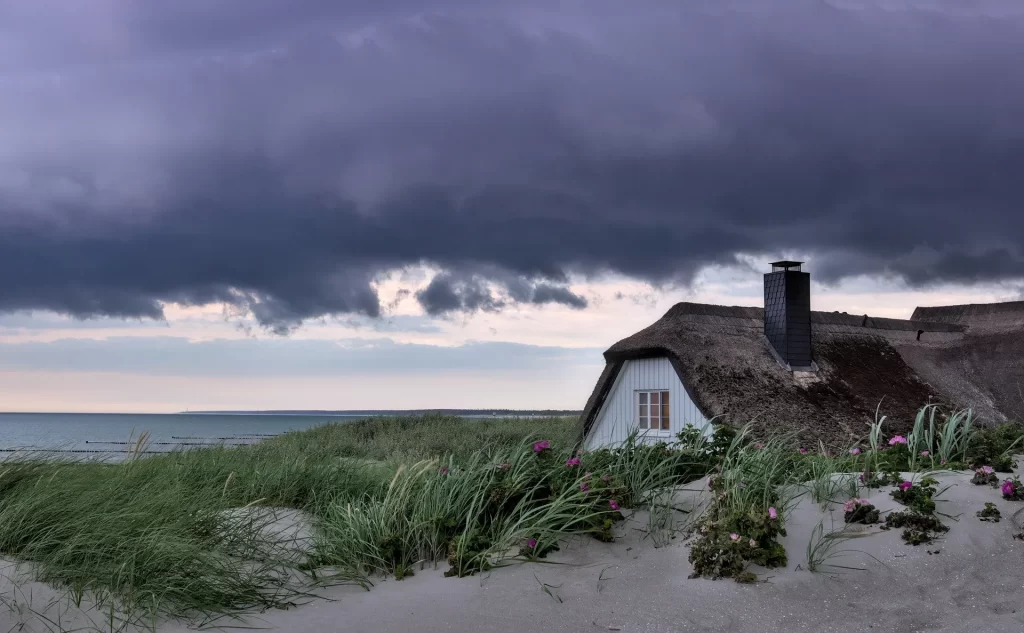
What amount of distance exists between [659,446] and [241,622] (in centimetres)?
395

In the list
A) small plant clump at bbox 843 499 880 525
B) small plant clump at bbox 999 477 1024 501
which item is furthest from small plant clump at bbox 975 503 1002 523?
small plant clump at bbox 843 499 880 525

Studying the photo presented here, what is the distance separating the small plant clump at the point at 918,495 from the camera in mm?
6023

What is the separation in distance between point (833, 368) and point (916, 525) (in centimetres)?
1047

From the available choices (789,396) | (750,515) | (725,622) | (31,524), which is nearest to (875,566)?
(750,515)

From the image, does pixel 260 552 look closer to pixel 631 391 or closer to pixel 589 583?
pixel 589 583

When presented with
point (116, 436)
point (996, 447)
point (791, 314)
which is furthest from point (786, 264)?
point (116, 436)

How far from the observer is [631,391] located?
53.9ft

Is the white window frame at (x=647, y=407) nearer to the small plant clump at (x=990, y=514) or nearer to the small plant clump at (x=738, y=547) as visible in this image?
the small plant clump at (x=990, y=514)

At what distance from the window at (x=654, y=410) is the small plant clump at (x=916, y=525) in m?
9.37

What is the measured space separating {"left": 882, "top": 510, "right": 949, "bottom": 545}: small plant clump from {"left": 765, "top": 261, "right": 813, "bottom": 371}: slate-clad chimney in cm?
998

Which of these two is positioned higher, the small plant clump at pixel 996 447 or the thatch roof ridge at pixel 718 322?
the thatch roof ridge at pixel 718 322

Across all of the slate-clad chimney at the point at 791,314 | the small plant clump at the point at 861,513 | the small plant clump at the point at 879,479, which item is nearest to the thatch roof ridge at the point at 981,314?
the slate-clad chimney at the point at 791,314

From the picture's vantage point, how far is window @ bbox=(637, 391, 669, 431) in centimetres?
1557

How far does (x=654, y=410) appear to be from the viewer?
52.1 feet
